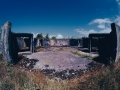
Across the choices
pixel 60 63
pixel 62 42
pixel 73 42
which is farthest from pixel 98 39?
pixel 60 63

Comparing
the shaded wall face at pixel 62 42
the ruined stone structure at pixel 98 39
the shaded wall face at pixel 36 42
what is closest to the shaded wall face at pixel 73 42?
the shaded wall face at pixel 62 42

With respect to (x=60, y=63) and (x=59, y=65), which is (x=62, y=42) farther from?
(x=59, y=65)

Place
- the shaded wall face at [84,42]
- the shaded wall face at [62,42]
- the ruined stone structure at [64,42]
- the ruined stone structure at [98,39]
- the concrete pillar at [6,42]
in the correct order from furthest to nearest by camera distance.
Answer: the shaded wall face at [62,42], the ruined stone structure at [64,42], the shaded wall face at [84,42], the ruined stone structure at [98,39], the concrete pillar at [6,42]

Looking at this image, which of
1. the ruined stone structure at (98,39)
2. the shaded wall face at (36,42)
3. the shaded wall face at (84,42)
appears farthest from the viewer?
the shaded wall face at (84,42)

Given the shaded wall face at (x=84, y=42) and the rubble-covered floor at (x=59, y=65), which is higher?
the shaded wall face at (x=84, y=42)

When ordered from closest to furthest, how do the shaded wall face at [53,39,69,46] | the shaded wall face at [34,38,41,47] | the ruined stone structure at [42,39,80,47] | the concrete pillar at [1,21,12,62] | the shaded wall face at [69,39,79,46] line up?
the concrete pillar at [1,21,12,62]
the shaded wall face at [34,38,41,47]
the ruined stone structure at [42,39,80,47]
the shaded wall face at [69,39,79,46]
the shaded wall face at [53,39,69,46]

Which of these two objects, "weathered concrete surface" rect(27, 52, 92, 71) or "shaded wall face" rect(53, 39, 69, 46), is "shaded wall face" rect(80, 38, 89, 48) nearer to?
"shaded wall face" rect(53, 39, 69, 46)

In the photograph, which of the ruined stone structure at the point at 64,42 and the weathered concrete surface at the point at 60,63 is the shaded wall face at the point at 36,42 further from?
the weathered concrete surface at the point at 60,63

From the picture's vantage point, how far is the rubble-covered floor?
7906 mm

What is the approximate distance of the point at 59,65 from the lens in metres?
8.90

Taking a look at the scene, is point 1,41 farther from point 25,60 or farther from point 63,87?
point 63,87

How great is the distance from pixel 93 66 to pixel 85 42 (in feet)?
29.9

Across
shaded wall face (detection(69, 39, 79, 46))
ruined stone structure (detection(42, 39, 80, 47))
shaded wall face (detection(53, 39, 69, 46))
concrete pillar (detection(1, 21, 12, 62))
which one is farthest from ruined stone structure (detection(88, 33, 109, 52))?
concrete pillar (detection(1, 21, 12, 62))

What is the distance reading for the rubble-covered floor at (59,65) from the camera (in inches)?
311
